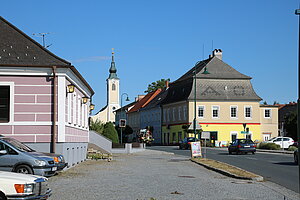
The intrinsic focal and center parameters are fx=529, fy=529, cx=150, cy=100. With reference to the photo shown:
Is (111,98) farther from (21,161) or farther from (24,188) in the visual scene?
(24,188)

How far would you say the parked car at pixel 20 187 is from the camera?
9.48m

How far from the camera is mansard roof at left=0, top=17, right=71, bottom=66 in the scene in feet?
71.9

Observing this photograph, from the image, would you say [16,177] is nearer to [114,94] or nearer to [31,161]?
[31,161]

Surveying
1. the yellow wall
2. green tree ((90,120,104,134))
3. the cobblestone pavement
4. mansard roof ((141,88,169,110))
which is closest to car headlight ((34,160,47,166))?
the cobblestone pavement

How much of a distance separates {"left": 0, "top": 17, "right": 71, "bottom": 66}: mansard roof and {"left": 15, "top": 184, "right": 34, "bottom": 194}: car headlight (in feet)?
41.2

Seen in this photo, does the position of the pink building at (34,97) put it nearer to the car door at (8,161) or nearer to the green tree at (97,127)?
the car door at (8,161)

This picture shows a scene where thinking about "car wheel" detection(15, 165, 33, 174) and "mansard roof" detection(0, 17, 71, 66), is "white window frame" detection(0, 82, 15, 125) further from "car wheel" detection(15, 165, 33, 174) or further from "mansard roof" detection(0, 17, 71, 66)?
"car wheel" detection(15, 165, 33, 174)

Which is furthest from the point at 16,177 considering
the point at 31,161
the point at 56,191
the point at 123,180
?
the point at 123,180

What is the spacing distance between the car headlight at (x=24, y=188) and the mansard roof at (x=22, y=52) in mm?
12543

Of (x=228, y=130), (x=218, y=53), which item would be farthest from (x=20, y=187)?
(x=218, y=53)

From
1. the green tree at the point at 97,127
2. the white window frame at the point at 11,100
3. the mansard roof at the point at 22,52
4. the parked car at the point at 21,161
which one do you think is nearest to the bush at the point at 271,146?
the green tree at the point at 97,127

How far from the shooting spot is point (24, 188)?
962 cm

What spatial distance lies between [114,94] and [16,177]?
14107 cm

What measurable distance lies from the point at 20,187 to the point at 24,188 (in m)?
0.09
